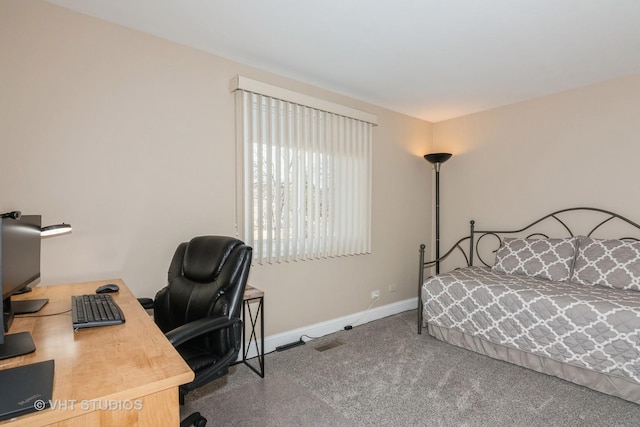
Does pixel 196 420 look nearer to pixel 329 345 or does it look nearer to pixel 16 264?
pixel 16 264

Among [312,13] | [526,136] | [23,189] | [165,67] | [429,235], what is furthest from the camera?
[429,235]

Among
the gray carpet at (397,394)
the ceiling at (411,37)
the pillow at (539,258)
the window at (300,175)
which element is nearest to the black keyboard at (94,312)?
the gray carpet at (397,394)

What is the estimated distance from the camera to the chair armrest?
1.36 metres

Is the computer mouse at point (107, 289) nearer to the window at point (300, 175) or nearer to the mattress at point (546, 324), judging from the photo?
the window at point (300, 175)

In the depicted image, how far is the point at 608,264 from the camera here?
270 cm

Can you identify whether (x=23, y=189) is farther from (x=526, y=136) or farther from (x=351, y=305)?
(x=526, y=136)

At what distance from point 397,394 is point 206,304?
140 centimetres

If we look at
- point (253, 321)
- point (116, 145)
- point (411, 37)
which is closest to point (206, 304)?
point (253, 321)

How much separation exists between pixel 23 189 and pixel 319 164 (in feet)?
6.99

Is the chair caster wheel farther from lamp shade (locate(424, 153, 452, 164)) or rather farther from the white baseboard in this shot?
lamp shade (locate(424, 153, 452, 164))

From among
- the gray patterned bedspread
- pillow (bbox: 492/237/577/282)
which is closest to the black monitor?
the gray patterned bedspread

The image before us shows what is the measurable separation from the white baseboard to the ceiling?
2311 mm

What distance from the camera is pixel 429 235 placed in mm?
4379

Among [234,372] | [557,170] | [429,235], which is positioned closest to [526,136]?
[557,170]
